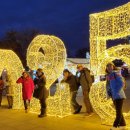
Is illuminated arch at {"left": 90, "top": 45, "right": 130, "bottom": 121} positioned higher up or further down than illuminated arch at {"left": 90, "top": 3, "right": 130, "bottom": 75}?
further down

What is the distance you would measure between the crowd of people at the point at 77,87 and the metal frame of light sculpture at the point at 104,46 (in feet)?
1.32

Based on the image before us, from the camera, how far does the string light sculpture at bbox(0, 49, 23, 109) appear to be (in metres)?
13.8

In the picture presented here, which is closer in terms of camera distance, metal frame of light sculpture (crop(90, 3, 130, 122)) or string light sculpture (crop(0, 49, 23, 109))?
metal frame of light sculpture (crop(90, 3, 130, 122))

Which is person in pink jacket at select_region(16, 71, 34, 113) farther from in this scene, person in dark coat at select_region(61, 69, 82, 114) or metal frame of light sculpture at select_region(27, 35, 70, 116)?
person in dark coat at select_region(61, 69, 82, 114)

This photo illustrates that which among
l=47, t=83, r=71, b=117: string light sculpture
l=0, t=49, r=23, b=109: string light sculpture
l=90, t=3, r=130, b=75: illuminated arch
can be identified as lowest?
l=47, t=83, r=71, b=117: string light sculpture

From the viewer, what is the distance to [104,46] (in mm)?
10562

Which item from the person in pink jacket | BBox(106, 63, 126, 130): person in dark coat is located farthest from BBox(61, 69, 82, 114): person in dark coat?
BBox(106, 63, 126, 130): person in dark coat

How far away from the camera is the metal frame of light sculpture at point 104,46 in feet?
31.8

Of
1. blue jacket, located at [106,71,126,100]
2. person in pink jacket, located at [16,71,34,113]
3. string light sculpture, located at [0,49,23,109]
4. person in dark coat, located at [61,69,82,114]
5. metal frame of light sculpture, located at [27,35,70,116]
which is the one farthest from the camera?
string light sculpture, located at [0,49,23,109]

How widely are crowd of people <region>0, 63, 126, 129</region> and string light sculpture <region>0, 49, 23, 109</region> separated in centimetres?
22

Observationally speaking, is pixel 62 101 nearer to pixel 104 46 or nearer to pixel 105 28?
pixel 104 46

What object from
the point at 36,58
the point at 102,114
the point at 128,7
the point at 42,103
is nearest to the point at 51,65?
the point at 36,58

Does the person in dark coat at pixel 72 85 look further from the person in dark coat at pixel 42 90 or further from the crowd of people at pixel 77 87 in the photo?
the person in dark coat at pixel 42 90

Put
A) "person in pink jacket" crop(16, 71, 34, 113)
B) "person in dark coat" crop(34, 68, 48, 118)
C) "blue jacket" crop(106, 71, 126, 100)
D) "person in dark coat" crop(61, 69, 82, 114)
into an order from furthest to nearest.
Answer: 1. "person in pink jacket" crop(16, 71, 34, 113)
2. "person in dark coat" crop(61, 69, 82, 114)
3. "person in dark coat" crop(34, 68, 48, 118)
4. "blue jacket" crop(106, 71, 126, 100)
